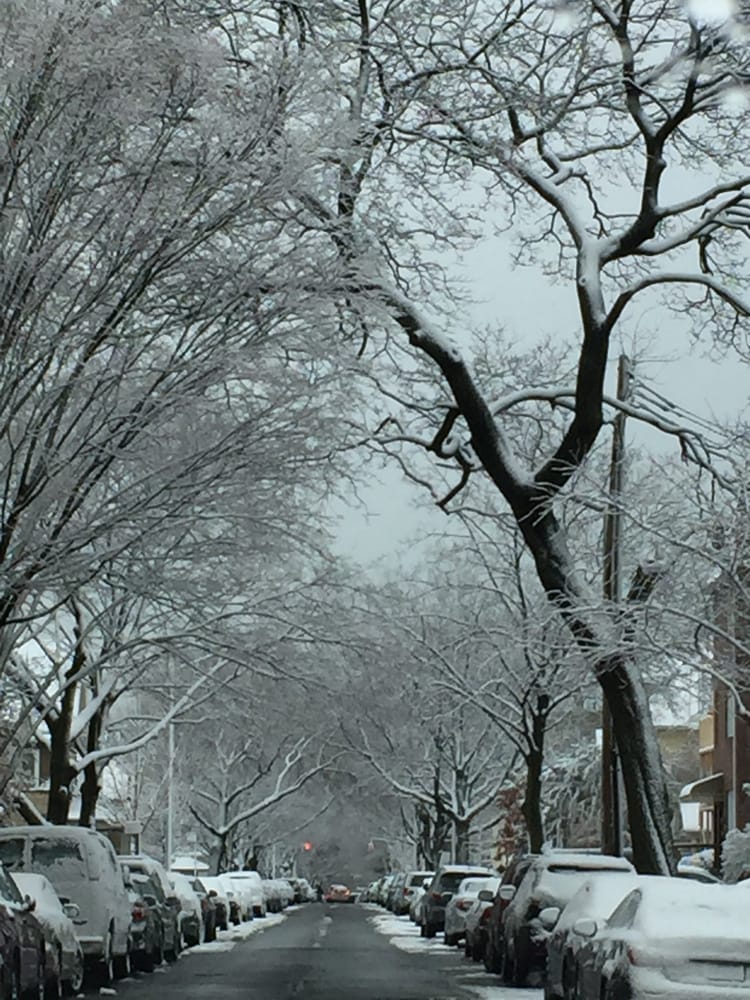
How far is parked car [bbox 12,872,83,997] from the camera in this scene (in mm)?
Result: 20172

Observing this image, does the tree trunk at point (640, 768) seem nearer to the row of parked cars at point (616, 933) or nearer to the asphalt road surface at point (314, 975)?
the row of parked cars at point (616, 933)

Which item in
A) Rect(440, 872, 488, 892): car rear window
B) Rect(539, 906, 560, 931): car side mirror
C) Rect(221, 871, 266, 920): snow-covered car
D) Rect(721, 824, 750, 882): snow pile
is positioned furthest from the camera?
Rect(221, 871, 266, 920): snow-covered car

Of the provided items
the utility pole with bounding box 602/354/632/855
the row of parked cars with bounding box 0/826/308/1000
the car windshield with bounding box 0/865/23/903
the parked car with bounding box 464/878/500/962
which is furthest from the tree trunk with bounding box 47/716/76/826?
the car windshield with bounding box 0/865/23/903

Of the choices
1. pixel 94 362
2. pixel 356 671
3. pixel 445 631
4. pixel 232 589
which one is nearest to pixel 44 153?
pixel 94 362

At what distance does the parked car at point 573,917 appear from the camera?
1778 cm

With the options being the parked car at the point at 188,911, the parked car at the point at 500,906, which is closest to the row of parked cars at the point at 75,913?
the parked car at the point at 188,911

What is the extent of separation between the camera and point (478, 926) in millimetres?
31281

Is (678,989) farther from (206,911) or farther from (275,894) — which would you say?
(275,894)

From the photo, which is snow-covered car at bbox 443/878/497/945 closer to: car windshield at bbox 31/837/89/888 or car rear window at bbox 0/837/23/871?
car windshield at bbox 31/837/89/888

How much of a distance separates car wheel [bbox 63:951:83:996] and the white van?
37.0 inches

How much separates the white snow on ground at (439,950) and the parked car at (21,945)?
18.0ft

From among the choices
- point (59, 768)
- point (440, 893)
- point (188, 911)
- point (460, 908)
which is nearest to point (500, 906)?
point (460, 908)

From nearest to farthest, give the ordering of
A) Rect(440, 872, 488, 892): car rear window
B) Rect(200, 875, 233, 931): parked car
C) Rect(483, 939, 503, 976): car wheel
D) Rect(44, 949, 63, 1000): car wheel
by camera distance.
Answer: Rect(44, 949, 63, 1000): car wheel < Rect(483, 939, 503, 976): car wheel < Rect(440, 872, 488, 892): car rear window < Rect(200, 875, 233, 931): parked car

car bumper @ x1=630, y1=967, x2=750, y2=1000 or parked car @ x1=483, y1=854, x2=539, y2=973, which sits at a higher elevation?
parked car @ x1=483, y1=854, x2=539, y2=973
